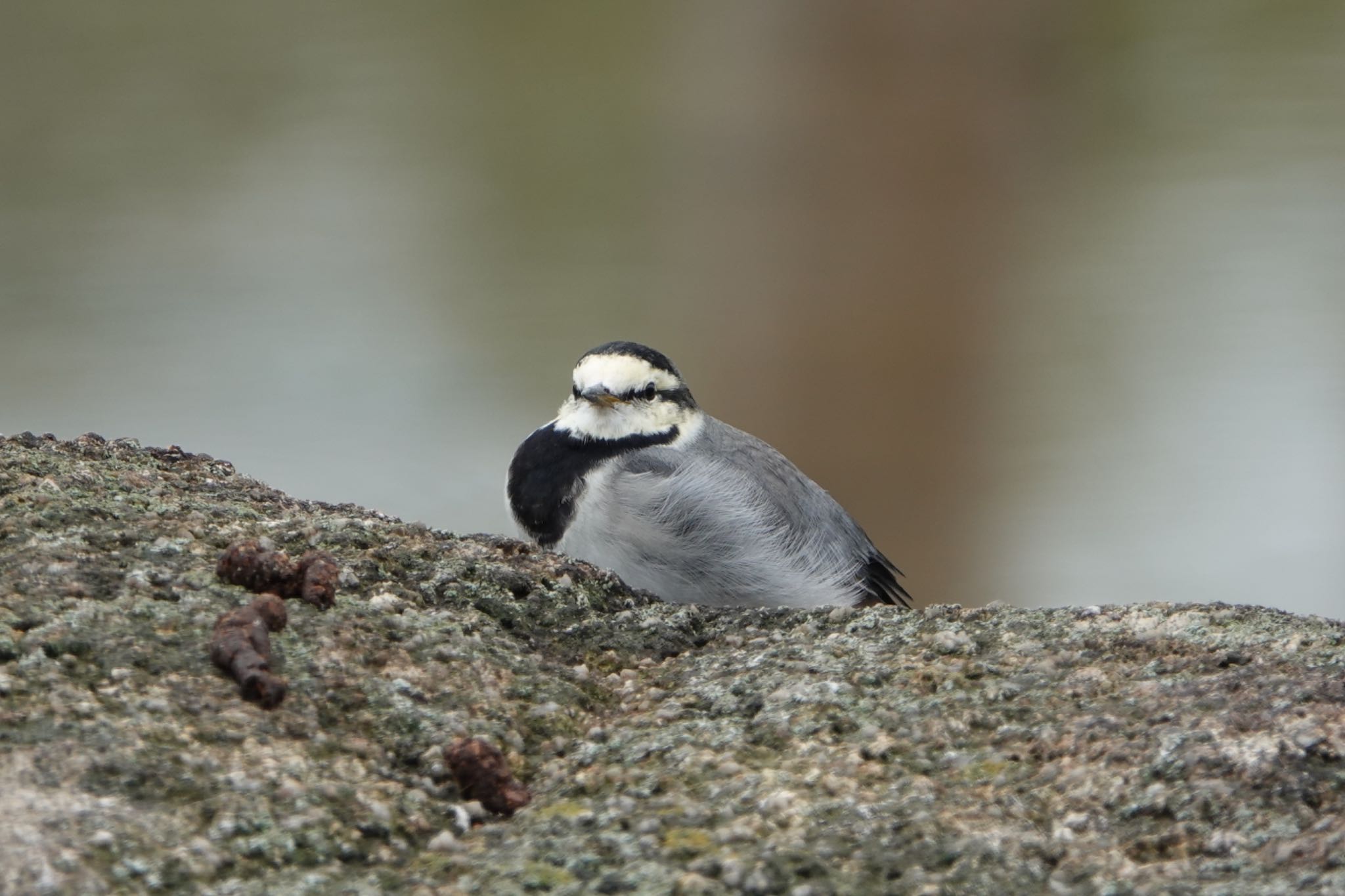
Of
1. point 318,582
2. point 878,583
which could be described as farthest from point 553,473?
point 318,582

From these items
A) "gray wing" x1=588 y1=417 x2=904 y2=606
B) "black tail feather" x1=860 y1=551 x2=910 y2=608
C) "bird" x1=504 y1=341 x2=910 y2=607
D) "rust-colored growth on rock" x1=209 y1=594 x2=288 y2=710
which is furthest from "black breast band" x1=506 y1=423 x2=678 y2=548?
"rust-colored growth on rock" x1=209 y1=594 x2=288 y2=710

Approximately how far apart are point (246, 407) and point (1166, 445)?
6993 mm

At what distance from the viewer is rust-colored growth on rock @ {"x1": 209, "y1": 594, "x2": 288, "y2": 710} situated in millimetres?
2748

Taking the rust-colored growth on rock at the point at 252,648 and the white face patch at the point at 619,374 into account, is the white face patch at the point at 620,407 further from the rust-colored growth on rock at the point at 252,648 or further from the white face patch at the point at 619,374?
the rust-colored growth on rock at the point at 252,648

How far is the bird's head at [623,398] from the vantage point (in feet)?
18.7

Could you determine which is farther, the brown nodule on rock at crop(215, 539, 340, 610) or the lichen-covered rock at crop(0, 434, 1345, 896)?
the brown nodule on rock at crop(215, 539, 340, 610)

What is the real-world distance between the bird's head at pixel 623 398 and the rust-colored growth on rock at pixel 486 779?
117 inches

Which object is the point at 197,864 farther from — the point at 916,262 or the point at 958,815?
the point at 916,262

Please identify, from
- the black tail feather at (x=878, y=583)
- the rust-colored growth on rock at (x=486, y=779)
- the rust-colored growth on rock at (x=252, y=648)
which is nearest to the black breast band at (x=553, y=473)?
the black tail feather at (x=878, y=583)

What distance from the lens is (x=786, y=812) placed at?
2525 millimetres

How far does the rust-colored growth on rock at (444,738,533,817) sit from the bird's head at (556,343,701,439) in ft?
9.73

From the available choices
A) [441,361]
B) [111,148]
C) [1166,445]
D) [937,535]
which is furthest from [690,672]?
[111,148]

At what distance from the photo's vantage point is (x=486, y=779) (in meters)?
2.65

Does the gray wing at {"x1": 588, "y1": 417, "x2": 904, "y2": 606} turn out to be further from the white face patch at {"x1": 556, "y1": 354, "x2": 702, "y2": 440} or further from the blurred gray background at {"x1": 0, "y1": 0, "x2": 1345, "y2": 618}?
the blurred gray background at {"x1": 0, "y1": 0, "x2": 1345, "y2": 618}
